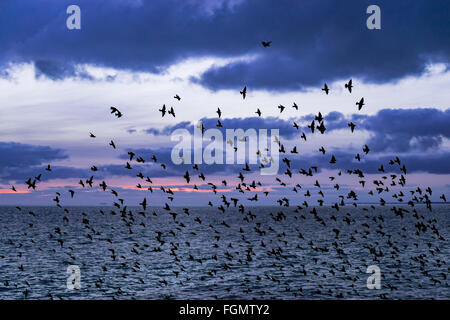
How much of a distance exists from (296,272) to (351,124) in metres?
31.8

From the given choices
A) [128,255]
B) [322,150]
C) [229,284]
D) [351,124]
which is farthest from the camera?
[128,255]

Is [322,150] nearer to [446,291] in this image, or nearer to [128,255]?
[446,291]

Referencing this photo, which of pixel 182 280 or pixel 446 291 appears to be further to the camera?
pixel 182 280

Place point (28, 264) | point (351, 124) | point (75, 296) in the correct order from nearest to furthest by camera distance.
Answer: point (351, 124), point (75, 296), point (28, 264)

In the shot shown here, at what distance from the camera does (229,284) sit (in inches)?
2062

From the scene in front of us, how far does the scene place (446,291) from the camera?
4828 centimetres

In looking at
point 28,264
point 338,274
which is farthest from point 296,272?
point 28,264
